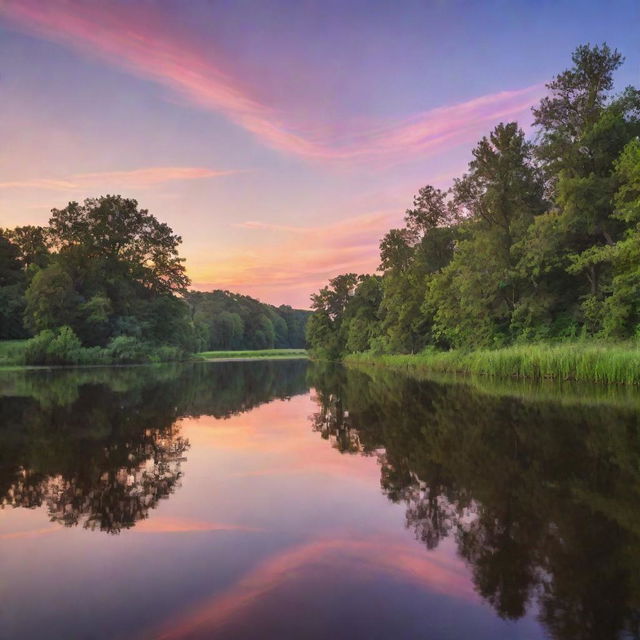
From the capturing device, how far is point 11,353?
5100cm

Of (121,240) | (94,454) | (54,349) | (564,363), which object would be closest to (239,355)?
(121,240)

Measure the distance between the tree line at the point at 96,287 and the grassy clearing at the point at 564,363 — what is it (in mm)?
40571

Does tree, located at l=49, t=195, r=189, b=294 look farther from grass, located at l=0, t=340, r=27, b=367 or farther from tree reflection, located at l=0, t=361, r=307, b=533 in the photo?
tree reflection, located at l=0, t=361, r=307, b=533

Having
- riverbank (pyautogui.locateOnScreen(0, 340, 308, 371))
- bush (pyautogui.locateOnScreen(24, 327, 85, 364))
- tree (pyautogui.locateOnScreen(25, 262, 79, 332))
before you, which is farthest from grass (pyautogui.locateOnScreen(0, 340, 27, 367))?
tree (pyautogui.locateOnScreen(25, 262, 79, 332))

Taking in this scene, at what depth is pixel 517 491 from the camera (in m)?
6.73

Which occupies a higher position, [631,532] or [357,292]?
[357,292]

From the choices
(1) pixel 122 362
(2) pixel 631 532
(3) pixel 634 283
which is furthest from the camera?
(1) pixel 122 362

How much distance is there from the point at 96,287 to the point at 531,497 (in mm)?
65426

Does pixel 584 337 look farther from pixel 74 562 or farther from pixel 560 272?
pixel 74 562

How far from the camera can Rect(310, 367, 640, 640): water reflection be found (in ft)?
12.8

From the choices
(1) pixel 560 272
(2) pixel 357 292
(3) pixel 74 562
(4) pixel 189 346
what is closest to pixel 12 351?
(4) pixel 189 346

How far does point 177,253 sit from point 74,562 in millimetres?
71114

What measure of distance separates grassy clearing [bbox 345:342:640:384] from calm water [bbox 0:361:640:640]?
9.93 metres

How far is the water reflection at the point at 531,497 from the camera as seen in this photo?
3914 millimetres
